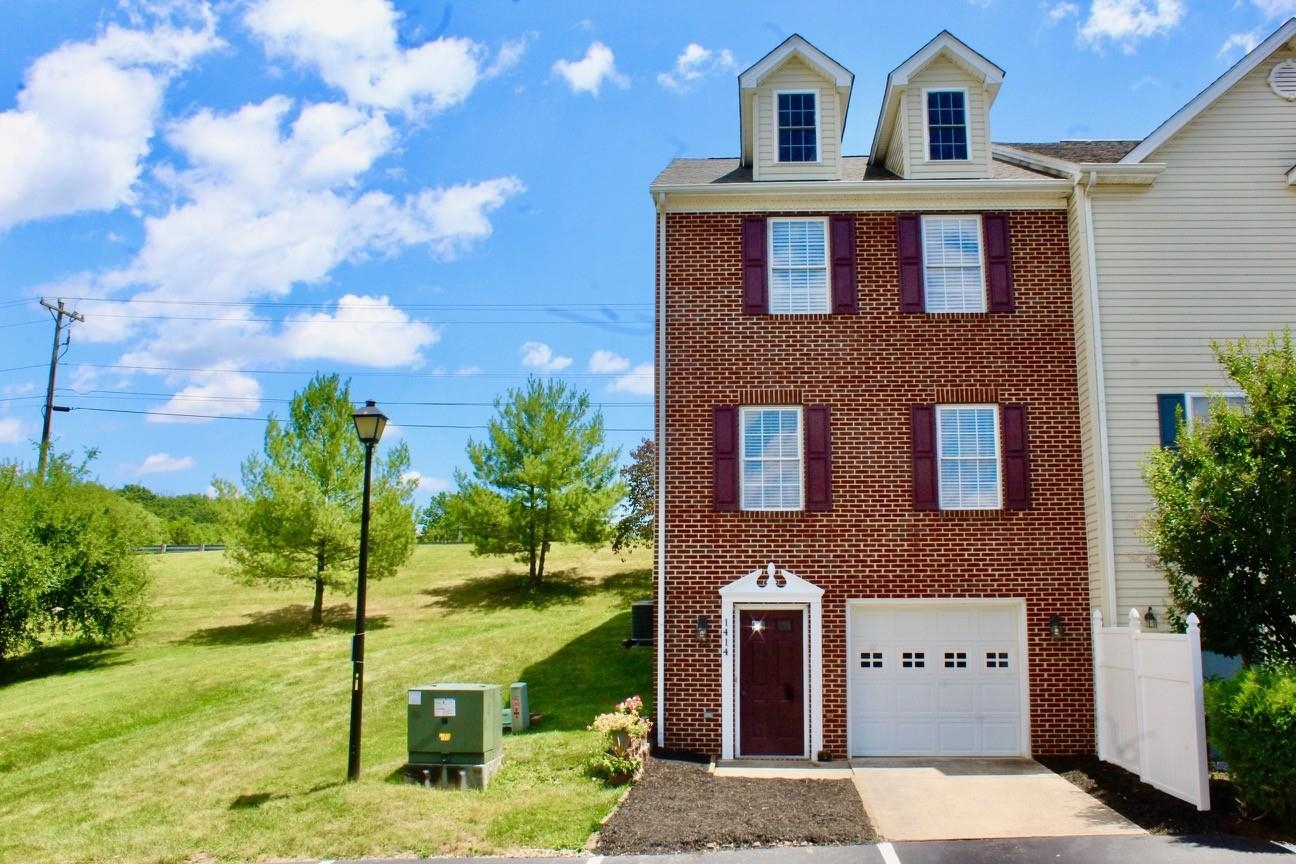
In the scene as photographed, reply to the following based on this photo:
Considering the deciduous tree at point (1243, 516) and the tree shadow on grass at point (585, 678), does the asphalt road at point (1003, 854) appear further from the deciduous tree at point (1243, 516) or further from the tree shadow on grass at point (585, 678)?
the tree shadow on grass at point (585, 678)

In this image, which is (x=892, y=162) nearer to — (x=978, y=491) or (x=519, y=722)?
(x=978, y=491)

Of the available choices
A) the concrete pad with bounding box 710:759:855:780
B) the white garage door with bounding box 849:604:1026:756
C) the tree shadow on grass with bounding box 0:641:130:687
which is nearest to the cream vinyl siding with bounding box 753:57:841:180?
the white garage door with bounding box 849:604:1026:756

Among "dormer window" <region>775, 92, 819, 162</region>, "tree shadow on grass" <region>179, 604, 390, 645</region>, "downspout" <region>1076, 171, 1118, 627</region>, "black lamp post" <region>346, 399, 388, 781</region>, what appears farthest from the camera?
"tree shadow on grass" <region>179, 604, 390, 645</region>

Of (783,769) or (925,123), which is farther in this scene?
(925,123)

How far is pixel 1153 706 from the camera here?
433 inches

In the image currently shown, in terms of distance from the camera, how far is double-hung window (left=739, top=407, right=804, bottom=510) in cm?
1377

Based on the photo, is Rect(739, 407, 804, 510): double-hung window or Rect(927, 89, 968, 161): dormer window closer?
Rect(739, 407, 804, 510): double-hung window

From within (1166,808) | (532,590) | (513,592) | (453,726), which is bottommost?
(1166,808)

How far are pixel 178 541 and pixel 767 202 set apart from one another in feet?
240

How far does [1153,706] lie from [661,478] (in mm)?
6909

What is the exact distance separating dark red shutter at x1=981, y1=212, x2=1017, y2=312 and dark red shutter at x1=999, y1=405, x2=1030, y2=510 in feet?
5.38

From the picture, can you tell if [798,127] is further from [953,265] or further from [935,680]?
[935,680]

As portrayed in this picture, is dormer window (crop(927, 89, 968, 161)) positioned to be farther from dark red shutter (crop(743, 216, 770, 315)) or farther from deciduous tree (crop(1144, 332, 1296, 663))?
deciduous tree (crop(1144, 332, 1296, 663))

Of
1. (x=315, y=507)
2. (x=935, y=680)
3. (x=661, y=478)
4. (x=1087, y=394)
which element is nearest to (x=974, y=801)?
(x=935, y=680)
